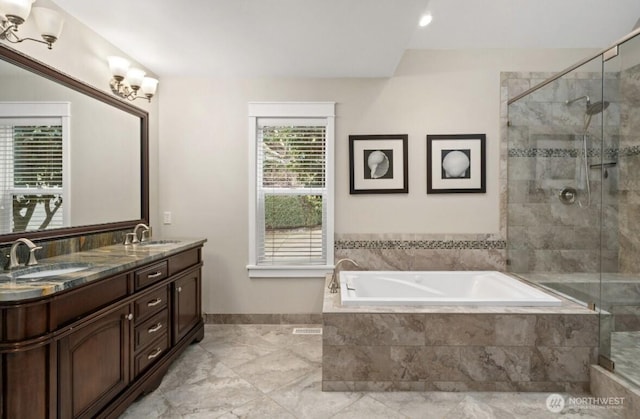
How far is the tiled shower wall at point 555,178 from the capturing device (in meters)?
2.52

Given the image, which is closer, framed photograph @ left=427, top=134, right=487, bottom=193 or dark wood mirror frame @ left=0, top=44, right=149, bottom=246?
dark wood mirror frame @ left=0, top=44, right=149, bottom=246

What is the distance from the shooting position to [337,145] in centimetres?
326

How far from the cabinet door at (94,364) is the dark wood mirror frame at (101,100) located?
2.30 ft

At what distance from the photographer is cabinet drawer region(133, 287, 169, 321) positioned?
6.44 ft

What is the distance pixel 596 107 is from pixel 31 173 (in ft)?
12.7

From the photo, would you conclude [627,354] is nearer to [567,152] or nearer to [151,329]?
[567,152]

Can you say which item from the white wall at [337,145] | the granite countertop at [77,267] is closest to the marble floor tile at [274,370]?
the white wall at [337,145]

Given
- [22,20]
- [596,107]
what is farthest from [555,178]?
[22,20]

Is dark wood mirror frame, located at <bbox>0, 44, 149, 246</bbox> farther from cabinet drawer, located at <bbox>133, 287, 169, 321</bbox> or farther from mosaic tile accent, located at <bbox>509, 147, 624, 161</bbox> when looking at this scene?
mosaic tile accent, located at <bbox>509, 147, 624, 161</bbox>

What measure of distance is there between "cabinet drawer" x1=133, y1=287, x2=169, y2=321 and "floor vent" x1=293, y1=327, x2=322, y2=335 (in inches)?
50.3

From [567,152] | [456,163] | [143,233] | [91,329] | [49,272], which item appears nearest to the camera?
[91,329]

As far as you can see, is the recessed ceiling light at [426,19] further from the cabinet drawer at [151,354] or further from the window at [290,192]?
the cabinet drawer at [151,354]

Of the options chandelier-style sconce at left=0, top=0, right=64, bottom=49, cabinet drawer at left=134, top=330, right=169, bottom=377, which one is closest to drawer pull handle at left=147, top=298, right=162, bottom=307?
cabinet drawer at left=134, top=330, right=169, bottom=377

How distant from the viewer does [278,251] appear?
330 centimetres
